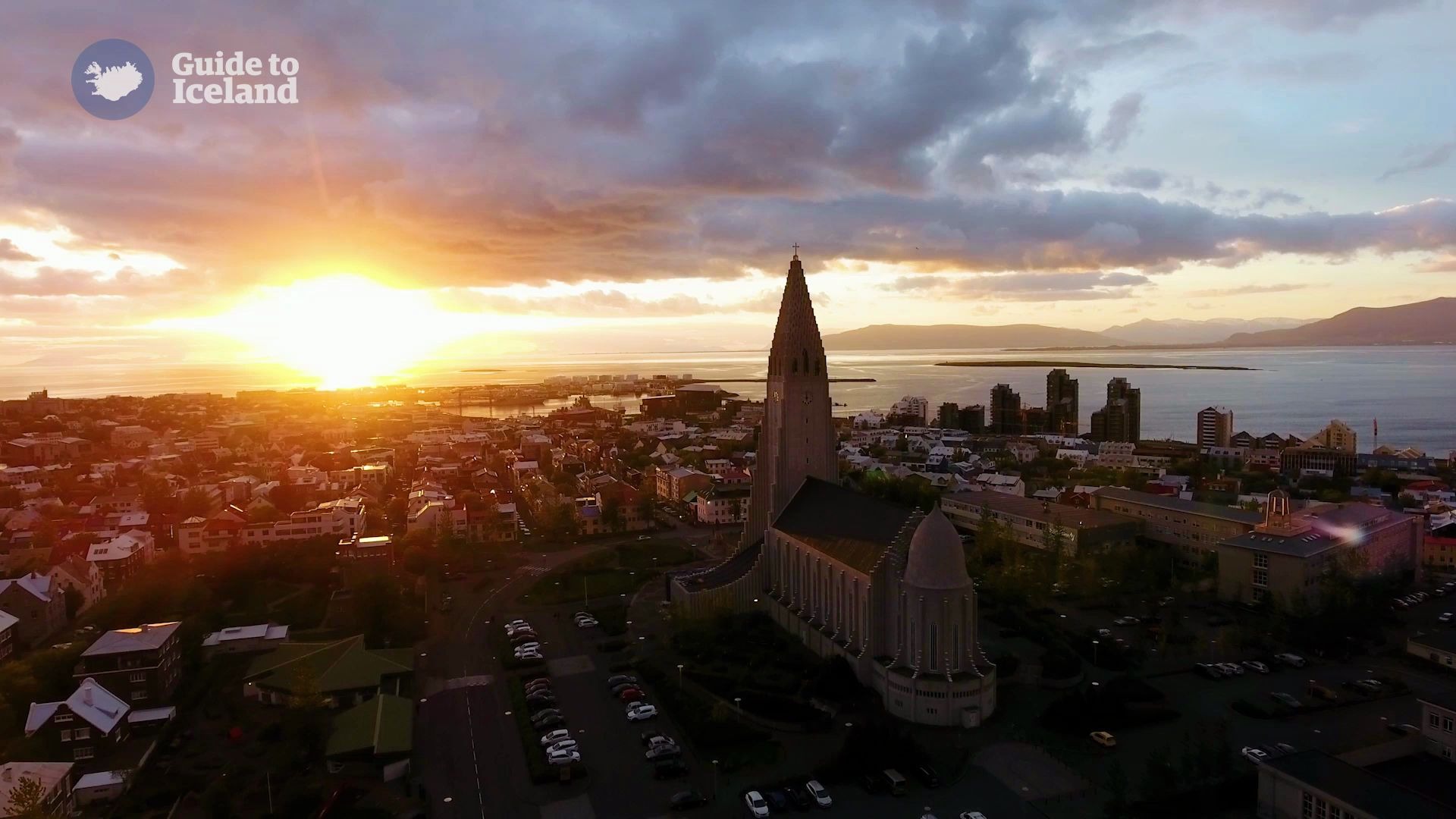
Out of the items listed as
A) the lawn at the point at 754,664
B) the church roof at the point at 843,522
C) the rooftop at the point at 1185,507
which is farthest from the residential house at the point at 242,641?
the rooftop at the point at 1185,507

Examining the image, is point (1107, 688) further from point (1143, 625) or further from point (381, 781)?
point (381, 781)

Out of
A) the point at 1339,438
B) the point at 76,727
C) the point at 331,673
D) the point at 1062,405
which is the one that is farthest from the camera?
the point at 1062,405

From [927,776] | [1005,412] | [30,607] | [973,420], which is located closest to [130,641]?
[30,607]

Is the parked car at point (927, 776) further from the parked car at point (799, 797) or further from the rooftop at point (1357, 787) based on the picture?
the rooftop at point (1357, 787)

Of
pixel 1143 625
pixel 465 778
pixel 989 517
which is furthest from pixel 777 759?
pixel 989 517

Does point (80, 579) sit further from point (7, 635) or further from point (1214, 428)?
point (1214, 428)
